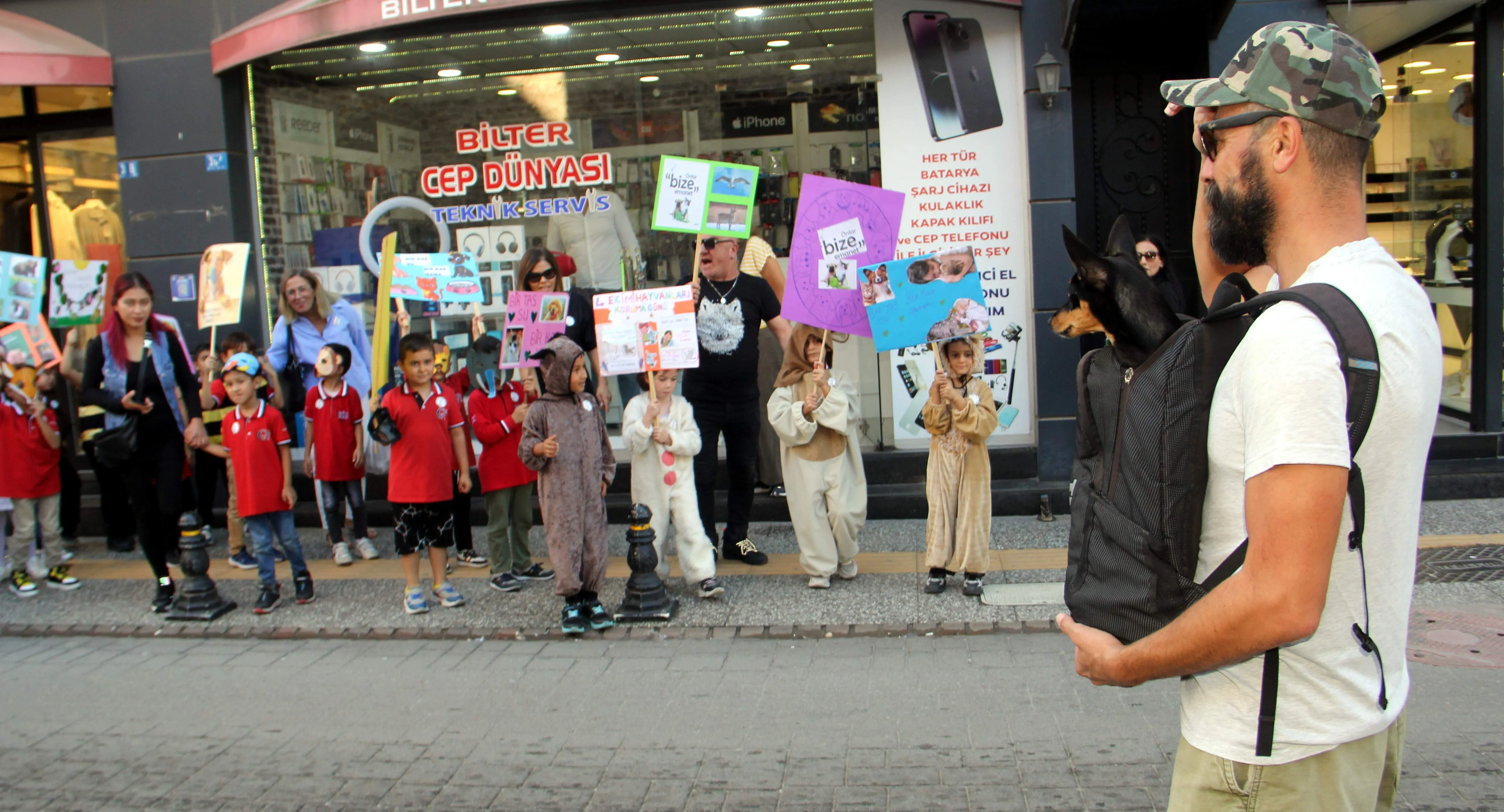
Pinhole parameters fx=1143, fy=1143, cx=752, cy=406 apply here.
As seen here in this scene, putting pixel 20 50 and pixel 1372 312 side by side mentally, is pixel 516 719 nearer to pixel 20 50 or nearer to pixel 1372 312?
pixel 1372 312

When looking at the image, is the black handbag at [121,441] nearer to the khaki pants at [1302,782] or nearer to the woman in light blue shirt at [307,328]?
the woman in light blue shirt at [307,328]

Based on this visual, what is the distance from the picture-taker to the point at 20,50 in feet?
31.4

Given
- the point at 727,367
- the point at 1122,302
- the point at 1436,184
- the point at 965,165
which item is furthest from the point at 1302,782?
the point at 1436,184

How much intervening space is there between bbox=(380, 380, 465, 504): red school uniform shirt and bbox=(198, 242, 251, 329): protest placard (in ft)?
5.25

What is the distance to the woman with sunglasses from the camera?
7.80 metres

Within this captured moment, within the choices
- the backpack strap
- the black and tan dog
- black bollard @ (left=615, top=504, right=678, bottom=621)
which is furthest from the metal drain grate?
the backpack strap

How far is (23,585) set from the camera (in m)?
7.98

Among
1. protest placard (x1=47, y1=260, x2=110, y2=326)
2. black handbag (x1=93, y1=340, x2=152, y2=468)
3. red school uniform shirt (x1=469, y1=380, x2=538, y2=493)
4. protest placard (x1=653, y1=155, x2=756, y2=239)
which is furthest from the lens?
protest placard (x1=47, y1=260, x2=110, y2=326)

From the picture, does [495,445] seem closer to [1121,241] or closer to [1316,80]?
[1121,241]

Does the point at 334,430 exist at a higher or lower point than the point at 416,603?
higher

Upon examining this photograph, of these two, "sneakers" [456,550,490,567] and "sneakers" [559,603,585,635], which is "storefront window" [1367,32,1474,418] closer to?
"sneakers" [559,603,585,635]

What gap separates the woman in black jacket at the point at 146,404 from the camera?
7500mm

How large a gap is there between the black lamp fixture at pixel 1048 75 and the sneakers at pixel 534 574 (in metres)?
5.04

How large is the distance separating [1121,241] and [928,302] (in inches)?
138
